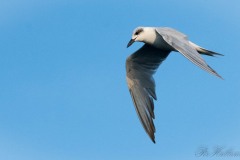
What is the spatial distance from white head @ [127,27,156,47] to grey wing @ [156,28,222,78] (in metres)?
0.37

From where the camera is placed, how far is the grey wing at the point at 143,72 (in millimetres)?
16531

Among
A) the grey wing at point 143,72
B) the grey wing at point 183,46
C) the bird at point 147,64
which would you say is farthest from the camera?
the grey wing at point 143,72

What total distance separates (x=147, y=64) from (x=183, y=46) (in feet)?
11.9

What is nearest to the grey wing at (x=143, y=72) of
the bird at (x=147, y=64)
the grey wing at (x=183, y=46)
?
the bird at (x=147, y=64)

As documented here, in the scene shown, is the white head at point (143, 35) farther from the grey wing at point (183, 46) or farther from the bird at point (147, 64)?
the grey wing at point (183, 46)

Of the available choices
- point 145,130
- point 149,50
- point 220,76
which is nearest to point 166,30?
point 149,50

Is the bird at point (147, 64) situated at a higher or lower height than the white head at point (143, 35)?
lower

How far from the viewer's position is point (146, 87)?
1675cm

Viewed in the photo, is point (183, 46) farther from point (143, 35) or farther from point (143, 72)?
point (143, 72)

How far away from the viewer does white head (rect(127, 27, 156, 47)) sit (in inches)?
611

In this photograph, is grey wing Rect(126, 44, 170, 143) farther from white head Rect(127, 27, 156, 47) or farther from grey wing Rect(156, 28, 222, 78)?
grey wing Rect(156, 28, 222, 78)

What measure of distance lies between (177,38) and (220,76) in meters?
3.27

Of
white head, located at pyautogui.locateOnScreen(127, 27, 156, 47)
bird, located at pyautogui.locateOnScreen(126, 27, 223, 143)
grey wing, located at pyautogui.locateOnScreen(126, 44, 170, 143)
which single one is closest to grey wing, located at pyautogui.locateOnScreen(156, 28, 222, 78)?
bird, located at pyautogui.locateOnScreen(126, 27, 223, 143)

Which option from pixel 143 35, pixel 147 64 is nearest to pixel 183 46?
pixel 143 35
